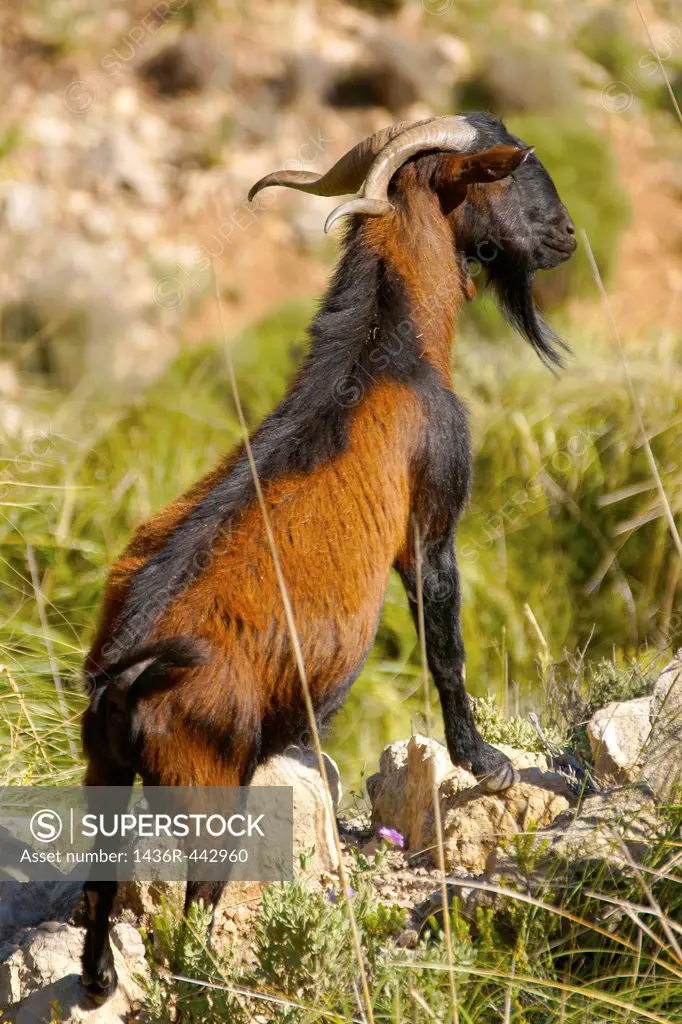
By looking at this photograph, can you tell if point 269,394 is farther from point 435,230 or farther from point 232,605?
point 232,605

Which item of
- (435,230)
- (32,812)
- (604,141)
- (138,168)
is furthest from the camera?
(138,168)

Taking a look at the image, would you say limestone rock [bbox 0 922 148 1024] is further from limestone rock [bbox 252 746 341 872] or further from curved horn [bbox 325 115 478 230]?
curved horn [bbox 325 115 478 230]

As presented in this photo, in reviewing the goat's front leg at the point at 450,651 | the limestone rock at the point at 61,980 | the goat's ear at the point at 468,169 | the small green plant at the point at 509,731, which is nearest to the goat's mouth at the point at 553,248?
the goat's ear at the point at 468,169

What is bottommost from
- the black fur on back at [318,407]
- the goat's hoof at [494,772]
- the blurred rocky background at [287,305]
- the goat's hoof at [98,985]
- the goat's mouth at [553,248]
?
the goat's hoof at [98,985]

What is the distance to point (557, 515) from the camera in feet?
25.0

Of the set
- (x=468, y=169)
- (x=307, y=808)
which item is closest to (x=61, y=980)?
(x=307, y=808)

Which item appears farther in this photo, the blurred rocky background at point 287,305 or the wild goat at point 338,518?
the blurred rocky background at point 287,305

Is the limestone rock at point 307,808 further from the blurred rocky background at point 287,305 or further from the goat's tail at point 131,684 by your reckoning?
the blurred rocky background at point 287,305

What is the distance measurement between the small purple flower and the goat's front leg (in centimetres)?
29

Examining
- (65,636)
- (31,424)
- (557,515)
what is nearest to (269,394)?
(31,424)

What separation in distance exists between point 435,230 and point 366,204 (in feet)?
1.35

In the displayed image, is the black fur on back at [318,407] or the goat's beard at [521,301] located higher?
the goat's beard at [521,301]

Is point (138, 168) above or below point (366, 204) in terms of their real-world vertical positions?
above

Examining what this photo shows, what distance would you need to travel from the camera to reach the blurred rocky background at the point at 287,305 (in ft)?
20.7
